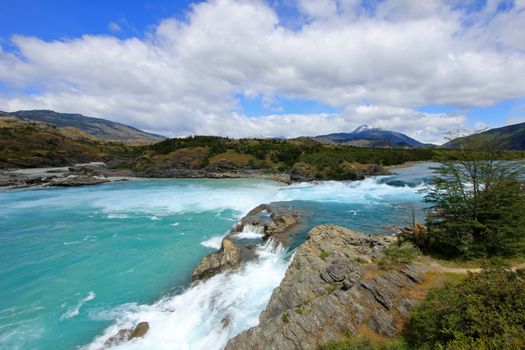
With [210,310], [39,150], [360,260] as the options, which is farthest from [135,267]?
[39,150]

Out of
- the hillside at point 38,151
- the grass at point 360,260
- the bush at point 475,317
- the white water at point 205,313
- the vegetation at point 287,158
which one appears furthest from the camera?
the hillside at point 38,151

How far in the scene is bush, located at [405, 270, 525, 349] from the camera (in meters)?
6.71

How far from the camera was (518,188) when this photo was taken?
14.0 m

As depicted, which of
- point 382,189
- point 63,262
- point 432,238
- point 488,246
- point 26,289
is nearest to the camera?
point 488,246

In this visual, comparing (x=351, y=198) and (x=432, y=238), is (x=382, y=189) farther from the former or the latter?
(x=432, y=238)

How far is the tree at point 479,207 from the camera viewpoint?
43.6ft

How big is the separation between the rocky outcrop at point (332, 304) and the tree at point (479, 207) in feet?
11.7

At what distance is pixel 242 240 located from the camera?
22.3 metres

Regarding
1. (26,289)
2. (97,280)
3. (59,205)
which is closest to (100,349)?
(97,280)

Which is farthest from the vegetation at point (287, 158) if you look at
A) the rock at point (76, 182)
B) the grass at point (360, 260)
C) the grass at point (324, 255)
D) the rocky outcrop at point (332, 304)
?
the rocky outcrop at point (332, 304)

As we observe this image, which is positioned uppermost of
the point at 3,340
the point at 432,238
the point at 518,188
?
the point at 518,188

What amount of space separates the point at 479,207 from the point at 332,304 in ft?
31.3

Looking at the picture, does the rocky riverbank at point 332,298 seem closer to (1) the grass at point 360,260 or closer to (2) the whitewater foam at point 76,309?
(1) the grass at point 360,260

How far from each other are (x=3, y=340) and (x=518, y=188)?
25.2m
